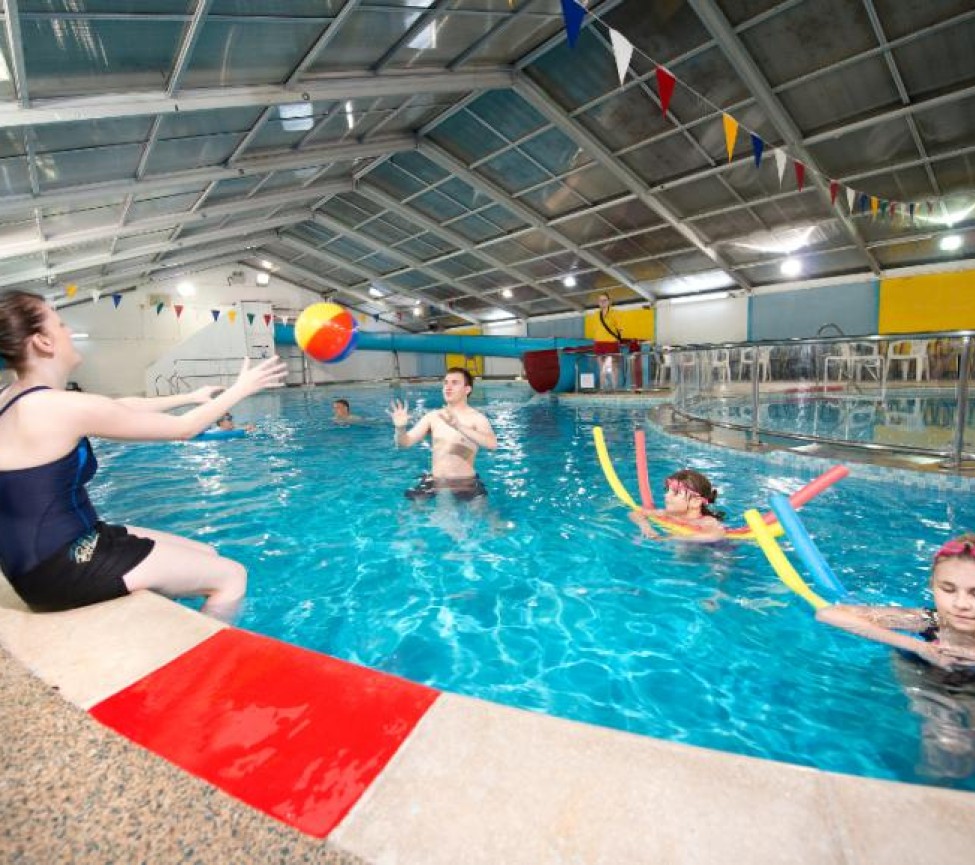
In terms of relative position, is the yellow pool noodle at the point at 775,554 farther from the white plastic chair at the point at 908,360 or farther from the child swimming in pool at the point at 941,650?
the white plastic chair at the point at 908,360

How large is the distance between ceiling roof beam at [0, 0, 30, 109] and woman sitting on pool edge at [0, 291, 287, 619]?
6.21 m

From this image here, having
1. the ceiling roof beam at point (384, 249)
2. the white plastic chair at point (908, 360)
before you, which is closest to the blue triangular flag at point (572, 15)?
the white plastic chair at point (908, 360)

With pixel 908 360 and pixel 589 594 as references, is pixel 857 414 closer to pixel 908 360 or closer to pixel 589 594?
pixel 908 360

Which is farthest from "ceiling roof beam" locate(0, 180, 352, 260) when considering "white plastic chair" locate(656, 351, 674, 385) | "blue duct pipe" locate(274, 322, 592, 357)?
"white plastic chair" locate(656, 351, 674, 385)

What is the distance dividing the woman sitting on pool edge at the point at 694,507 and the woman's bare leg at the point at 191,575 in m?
2.71

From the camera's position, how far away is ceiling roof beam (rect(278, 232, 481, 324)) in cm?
2350

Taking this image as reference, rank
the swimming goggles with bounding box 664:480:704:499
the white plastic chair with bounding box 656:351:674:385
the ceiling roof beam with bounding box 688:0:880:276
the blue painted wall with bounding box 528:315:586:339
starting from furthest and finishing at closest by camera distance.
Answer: the blue painted wall with bounding box 528:315:586:339, the white plastic chair with bounding box 656:351:674:385, the ceiling roof beam with bounding box 688:0:880:276, the swimming goggles with bounding box 664:480:704:499

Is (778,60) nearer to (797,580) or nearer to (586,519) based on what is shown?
(586,519)

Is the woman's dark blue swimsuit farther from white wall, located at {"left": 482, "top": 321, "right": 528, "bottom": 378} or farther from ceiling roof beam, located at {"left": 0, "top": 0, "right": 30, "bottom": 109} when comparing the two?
white wall, located at {"left": 482, "top": 321, "right": 528, "bottom": 378}

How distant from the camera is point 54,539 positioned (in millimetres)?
1854

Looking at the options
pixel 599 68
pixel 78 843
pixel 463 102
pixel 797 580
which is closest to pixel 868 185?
pixel 599 68

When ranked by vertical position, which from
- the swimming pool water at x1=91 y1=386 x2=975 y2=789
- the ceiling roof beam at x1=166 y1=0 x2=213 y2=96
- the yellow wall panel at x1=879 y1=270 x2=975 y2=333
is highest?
the ceiling roof beam at x1=166 y1=0 x2=213 y2=96

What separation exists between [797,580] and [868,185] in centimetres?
1404

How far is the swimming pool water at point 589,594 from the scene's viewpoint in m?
2.02
